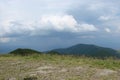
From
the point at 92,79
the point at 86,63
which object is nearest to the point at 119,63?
the point at 86,63

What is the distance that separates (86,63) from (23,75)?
7452 mm

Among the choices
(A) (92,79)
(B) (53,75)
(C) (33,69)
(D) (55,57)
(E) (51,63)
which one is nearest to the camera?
(A) (92,79)

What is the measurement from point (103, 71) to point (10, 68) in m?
10.3

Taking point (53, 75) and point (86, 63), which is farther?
point (86, 63)

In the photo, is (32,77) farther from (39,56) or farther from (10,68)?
(39,56)

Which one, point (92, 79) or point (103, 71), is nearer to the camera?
point (92, 79)

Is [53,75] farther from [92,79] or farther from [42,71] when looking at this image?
[92,79]

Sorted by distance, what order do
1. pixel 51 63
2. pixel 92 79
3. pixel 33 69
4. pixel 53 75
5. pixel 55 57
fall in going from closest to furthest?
pixel 92 79
pixel 53 75
pixel 33 69
pixel 51 63
pixel 55 57

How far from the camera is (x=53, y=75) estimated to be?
2730cm

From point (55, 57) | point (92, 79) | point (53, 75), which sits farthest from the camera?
point (55, 57)

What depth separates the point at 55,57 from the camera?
37625mm

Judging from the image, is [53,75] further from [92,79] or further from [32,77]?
[92,79]

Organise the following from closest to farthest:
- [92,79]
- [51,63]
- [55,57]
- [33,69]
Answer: [92,79] < [33,69] < [51,63] < [55,57]

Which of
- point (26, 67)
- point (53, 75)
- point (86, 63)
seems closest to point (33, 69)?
point (26, 67)
